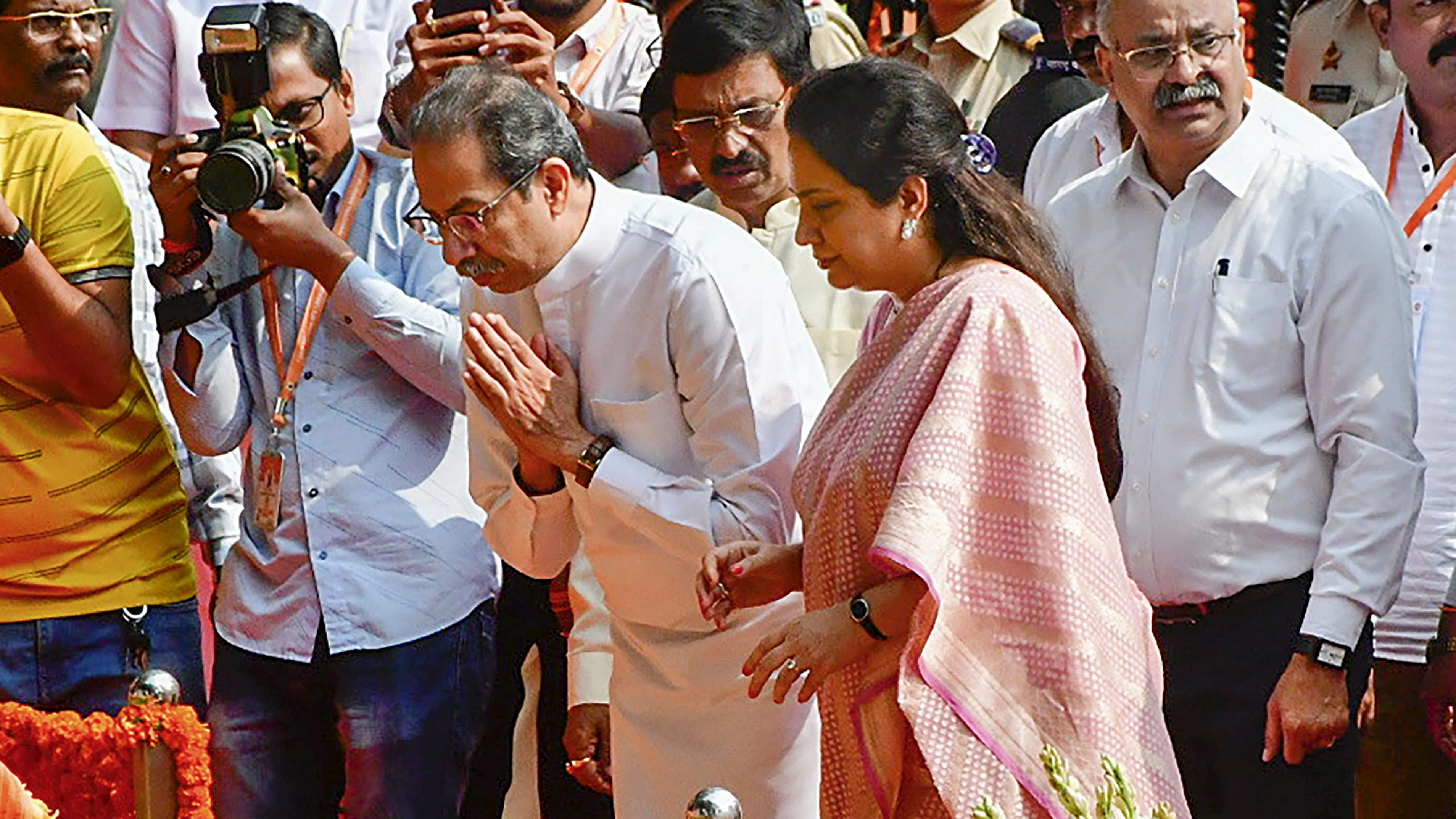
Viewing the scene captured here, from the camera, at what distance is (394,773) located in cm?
402

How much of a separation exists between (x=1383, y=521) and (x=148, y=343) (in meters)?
2.74

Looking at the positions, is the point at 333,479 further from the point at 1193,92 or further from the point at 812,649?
the point at 1193,92

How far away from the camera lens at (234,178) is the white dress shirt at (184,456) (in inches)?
33.7

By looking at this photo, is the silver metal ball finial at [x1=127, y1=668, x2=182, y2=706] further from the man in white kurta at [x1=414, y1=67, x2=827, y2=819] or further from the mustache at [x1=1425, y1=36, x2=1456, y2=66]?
the mustache at [x1=1425, y1=36, x2=1456, y2=66]

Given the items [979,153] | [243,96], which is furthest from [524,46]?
[979,153]

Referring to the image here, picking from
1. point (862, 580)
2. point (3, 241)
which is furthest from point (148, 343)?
point (862, 580)

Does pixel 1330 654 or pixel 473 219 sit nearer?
pixel 1330 654

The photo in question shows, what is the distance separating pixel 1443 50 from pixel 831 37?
58.0 inches

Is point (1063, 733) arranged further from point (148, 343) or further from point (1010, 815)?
point (148, 343)

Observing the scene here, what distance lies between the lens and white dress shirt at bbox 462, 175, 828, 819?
360cm

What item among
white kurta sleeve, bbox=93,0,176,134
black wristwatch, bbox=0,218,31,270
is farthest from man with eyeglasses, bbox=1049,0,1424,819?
white kurta sleeve, bbox=93,0,176,134

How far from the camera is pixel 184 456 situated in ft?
15.9

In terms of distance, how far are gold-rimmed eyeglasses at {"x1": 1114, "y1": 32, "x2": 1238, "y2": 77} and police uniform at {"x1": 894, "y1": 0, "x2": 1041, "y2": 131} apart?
4.05ft

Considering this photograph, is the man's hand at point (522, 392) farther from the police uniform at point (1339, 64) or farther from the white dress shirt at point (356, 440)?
the police uniform at point (1339, 64)
